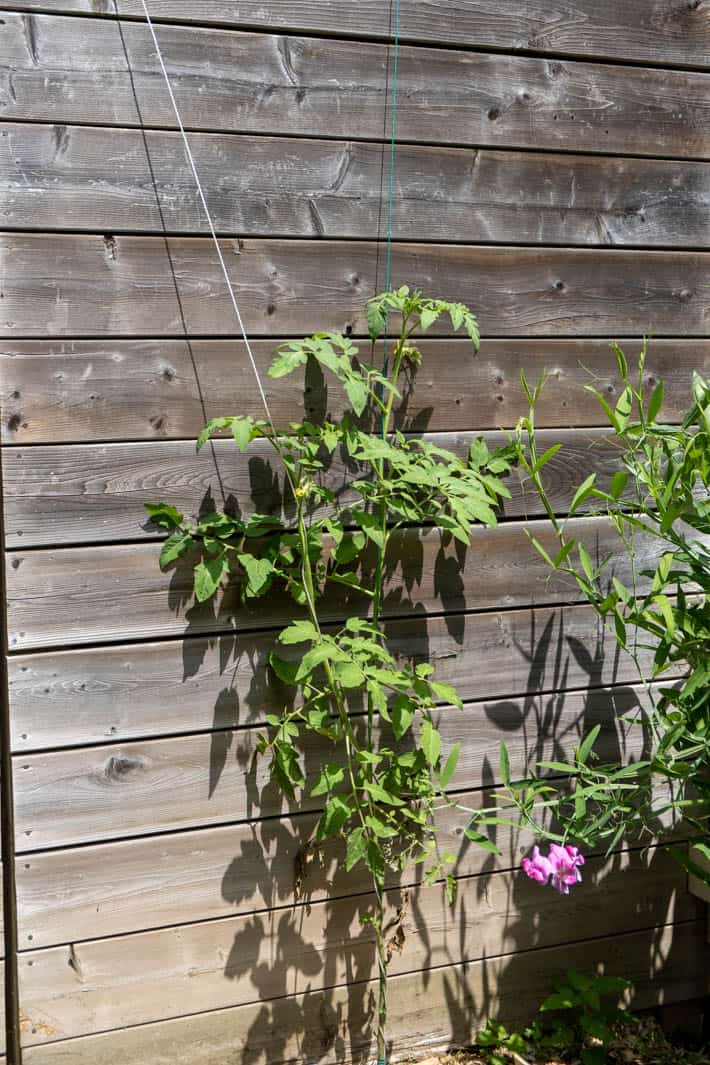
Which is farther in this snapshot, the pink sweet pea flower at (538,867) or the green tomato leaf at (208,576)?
the pink sweet pea flower at (538,867)

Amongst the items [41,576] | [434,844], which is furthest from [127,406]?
[434,844]

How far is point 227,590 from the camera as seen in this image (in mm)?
2031

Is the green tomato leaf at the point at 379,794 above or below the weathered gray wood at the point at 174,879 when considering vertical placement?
above

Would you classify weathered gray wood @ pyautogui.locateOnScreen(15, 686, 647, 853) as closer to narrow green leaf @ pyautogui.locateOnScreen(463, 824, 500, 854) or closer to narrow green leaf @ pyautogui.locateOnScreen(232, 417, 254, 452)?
narrow green leaf @ pyautogui.locateOnScreen(463, 824, 500, 854)

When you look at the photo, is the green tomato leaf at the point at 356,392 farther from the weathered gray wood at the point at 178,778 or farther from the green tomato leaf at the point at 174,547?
the weathered gray wood at the point at 178,778

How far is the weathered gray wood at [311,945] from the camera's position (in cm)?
198

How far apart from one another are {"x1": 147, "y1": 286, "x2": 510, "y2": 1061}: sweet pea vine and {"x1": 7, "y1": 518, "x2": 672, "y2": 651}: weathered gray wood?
0.04 meters

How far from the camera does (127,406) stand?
6.35ft

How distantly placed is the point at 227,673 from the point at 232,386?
56 centimetres

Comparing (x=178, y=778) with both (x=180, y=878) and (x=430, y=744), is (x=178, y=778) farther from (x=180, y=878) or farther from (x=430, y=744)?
(x=430, y=744)

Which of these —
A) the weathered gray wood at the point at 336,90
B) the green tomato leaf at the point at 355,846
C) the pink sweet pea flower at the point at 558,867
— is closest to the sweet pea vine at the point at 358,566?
the green tomato leaf at the point at 355,846

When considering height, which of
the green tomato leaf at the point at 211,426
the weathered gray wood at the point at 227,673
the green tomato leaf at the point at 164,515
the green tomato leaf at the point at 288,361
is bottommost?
the weathered gray wood at the point at 227,673

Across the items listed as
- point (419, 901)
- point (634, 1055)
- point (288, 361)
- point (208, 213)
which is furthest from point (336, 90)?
point (634, 1055)

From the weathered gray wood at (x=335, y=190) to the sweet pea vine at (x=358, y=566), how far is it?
199 millimetres
